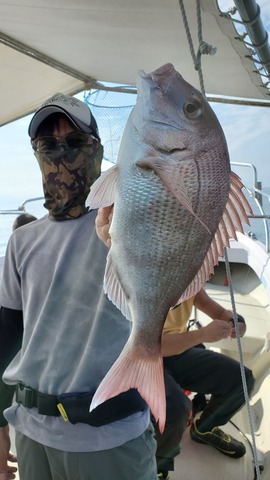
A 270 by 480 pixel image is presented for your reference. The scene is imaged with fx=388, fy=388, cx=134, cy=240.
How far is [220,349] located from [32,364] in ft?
10.3

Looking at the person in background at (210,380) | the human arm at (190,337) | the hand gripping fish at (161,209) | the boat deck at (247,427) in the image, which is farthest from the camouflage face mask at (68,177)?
the boat deck at (247,427)

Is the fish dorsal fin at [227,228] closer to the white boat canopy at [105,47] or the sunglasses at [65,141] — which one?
the sunglasses at [65,141]

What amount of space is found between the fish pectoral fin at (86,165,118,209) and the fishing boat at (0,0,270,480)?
739mm

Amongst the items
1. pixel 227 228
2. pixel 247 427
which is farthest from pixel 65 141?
pixel 247 427

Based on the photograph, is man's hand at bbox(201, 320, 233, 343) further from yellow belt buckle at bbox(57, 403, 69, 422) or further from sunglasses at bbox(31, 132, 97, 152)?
sunglasses at bbox(31, 132, 97, 152)

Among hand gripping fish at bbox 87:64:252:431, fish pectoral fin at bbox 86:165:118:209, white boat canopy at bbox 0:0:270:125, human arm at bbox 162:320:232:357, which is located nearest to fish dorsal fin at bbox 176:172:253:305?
hand gripping fish at bbox 87:64:252:431

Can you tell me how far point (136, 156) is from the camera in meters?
0.90

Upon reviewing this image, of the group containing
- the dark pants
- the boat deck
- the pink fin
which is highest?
the pink fin

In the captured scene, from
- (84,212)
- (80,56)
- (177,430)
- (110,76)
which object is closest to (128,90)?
(110,76)

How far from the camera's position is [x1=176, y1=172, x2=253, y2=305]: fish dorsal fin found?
0.93m

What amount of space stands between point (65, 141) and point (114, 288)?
0.62 metres

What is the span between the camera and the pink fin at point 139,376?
950mm

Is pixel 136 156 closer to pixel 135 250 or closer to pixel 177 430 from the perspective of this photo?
pixel 135 250

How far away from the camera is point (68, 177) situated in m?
1.37
